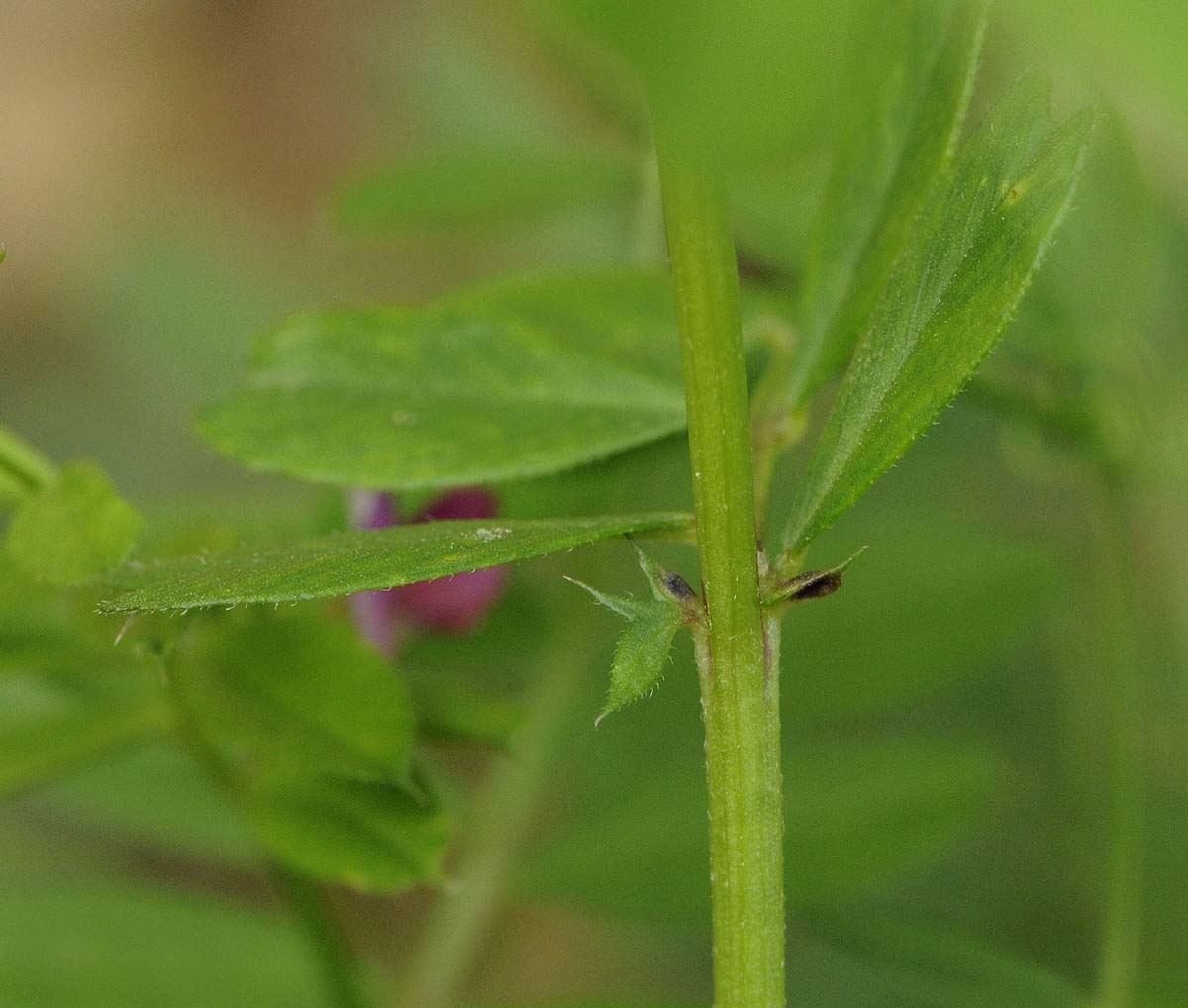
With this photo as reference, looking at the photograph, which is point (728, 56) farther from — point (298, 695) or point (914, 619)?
point (914, 619)

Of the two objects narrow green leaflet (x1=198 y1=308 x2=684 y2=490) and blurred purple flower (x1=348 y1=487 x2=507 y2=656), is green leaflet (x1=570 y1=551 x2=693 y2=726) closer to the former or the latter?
narrow green leaflet (x1=198 y1=308 x2=684 y2=490)

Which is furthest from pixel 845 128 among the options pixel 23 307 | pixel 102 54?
pixel 102 54

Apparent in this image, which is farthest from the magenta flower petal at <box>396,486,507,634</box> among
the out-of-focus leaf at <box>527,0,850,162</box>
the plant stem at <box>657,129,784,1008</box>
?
the out-of-focus leaf at <box>527,0,850,162</box>

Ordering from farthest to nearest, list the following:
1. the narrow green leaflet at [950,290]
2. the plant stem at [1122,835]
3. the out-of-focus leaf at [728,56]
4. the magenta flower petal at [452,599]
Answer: the magenta flower petal at [452,599] < the plant stem at [1122,835] < the narrow green leaflet at [950,290] < the out-of-focus leaf at [728,56]

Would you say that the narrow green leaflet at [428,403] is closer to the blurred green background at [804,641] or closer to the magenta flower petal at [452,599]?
the blurred green background at [804,641]

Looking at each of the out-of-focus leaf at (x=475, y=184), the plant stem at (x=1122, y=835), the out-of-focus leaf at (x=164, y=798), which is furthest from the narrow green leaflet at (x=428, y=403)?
the out-of-focus leaf at (x=164, y=798)

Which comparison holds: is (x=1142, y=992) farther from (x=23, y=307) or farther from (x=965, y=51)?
(x=23, y=307)
